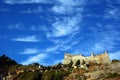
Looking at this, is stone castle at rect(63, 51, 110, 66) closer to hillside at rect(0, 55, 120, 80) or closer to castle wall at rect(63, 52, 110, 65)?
castle wall at rect(63, 52, 110, 65)

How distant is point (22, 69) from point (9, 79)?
9.65 metres

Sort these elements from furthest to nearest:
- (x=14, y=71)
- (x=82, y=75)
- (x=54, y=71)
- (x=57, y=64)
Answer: (x=57, y=64) < (x=14, y=71) < (x=54, y=71) < (x=82, y=75)

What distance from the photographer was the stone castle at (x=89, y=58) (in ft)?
367

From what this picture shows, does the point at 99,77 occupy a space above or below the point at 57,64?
below

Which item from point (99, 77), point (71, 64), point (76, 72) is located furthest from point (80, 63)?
point (99, 77)

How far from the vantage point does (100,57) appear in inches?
4459

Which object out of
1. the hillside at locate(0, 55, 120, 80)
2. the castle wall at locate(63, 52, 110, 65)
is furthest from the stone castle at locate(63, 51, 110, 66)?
the hillside at locate(0, 55, 120, 80)

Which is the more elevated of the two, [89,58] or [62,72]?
[89,58]

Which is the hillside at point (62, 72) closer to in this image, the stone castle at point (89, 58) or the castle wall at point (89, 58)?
the stone castle at point (89, 58)

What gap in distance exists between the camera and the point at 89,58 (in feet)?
379

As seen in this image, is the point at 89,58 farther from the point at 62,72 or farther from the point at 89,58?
the point at 62,72

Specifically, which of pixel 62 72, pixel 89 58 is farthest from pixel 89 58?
pixel 62 72

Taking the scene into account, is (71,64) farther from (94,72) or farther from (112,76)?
(112,76)

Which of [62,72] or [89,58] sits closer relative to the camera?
[62,72]
